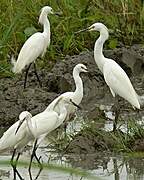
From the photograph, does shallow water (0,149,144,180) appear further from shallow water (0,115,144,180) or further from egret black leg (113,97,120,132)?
egret black leg (113,97,120,132)

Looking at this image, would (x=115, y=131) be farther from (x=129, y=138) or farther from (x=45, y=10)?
(x=45, y=10)

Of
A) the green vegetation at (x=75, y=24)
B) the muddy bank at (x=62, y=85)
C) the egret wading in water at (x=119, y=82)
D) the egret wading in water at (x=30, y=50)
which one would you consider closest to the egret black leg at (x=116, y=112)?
the egret wading in water at (x=119, y=82)

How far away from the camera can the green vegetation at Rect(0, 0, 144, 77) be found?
1322 cm

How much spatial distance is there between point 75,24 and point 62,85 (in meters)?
1.93

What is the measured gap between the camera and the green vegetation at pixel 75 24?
43.4ft

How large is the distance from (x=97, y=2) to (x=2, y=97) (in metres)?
3.53

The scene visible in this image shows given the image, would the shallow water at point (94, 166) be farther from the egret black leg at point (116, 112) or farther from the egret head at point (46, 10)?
the egret head at point (46, 10)

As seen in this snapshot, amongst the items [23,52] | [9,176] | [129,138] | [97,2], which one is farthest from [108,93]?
[9,176]

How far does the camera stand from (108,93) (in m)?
12.1

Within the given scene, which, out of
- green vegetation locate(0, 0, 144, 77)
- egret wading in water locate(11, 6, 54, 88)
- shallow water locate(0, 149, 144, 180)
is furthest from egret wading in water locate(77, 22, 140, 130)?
green vegetation locate(0, 0, 144, 77)

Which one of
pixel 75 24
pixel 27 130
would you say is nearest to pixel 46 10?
pixel 75 24

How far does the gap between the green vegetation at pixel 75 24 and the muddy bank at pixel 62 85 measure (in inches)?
21.4

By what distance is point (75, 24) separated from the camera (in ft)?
44.3

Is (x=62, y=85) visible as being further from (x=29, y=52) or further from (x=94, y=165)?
(x=94, y=165)
